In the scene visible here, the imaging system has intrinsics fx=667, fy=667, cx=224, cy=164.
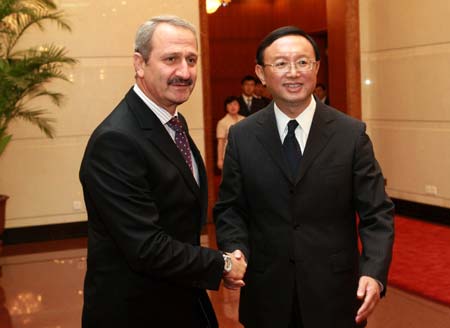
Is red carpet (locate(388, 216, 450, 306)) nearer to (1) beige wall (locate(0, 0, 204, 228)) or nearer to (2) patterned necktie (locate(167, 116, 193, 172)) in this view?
(2) patterned necktie (locate(167, 116, 193, 172))

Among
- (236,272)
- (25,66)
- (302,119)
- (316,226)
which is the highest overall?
(25,66)

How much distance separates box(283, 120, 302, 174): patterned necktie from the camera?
248 cm

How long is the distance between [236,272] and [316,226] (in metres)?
0.35

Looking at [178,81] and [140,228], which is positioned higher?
[178,81]

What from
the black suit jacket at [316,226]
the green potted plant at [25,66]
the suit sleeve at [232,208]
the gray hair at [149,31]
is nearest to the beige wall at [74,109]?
the green potted plant at [25,66]

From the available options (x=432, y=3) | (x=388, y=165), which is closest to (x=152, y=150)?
(x=432, y=3)

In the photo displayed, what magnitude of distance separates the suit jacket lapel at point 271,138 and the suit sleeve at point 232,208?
0.12 meters

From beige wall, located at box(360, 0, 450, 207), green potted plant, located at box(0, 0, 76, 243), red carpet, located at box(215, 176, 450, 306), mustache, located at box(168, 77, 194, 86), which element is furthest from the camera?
beige wall, located at box(360, 0, 450, 207)

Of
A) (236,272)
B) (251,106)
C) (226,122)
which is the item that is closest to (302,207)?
(236,272)

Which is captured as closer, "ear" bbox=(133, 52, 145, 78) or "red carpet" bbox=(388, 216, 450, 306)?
"ear" bbox=(133, 52, 145, 78)

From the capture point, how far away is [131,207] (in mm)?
2090

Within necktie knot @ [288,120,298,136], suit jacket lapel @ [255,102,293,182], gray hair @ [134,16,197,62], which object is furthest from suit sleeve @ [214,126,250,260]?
gray hair @ [134,16,197,62]

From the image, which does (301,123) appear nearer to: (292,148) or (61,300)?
(292,148)

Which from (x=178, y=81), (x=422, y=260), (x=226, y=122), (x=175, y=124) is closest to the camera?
(x=178, y=81)
